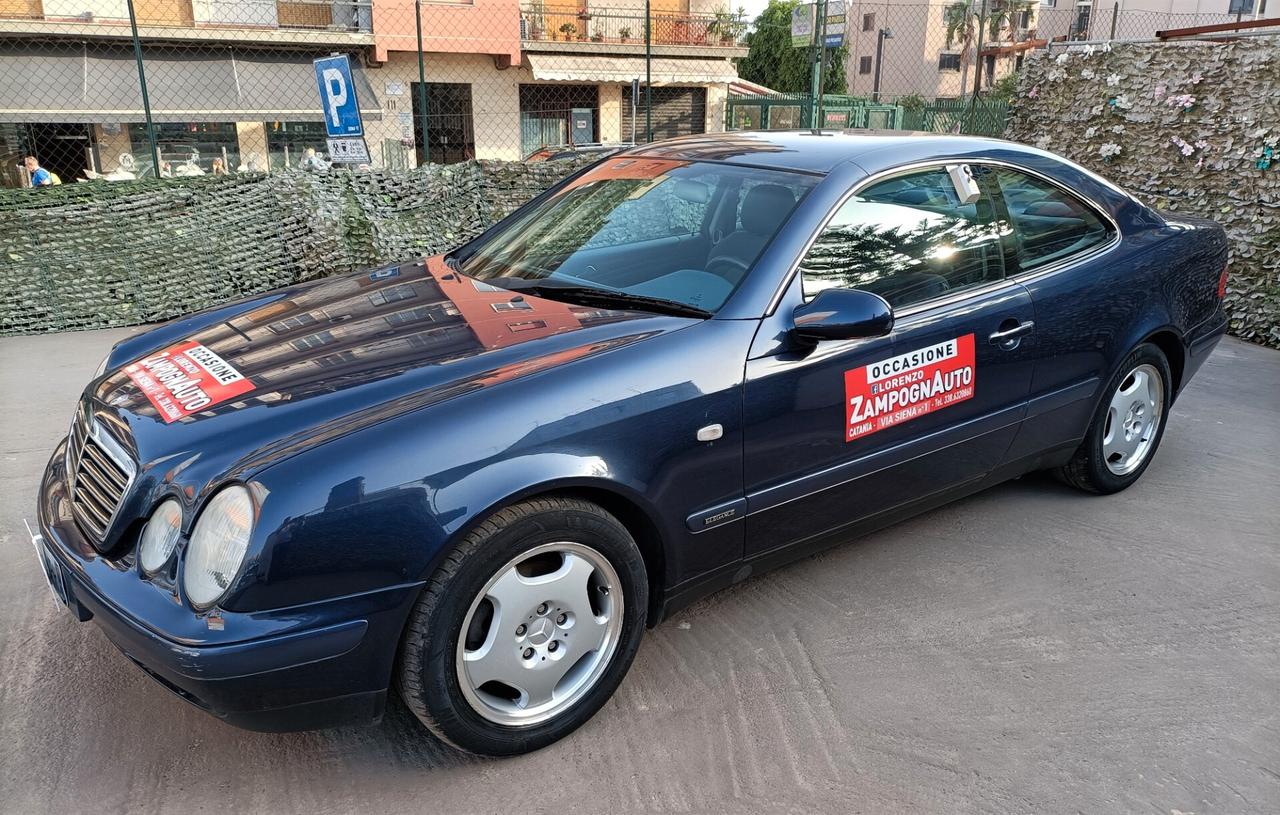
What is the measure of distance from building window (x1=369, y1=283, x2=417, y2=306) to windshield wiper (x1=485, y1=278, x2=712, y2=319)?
30cm

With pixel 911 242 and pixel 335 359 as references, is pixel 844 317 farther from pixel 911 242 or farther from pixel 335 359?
pixel 335 359

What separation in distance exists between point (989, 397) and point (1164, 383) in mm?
1382

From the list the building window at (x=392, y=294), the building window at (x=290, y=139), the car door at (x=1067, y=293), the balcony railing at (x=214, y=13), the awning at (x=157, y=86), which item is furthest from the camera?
the building window at (x=290, y=139)

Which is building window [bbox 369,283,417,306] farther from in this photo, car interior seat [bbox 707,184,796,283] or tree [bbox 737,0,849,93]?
tree [bbox 737,0,849,93]

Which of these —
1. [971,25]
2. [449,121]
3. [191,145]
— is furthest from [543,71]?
[971,25]

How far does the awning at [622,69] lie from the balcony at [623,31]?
23cm

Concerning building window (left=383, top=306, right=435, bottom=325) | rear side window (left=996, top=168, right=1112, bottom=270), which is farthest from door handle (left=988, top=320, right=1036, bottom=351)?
building window (left=383, top=306, right=435, bottom=325)

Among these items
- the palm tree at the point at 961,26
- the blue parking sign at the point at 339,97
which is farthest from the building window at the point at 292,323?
the palm tree at the point at 961,26

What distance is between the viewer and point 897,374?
319cm

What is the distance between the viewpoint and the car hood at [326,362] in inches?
95.3

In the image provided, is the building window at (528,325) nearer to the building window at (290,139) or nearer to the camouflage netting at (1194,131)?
the camouflage netting at (1194,131)

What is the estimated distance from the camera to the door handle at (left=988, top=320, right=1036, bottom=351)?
3.45 metres

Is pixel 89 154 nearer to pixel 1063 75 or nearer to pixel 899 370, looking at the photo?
pixel 1063 75

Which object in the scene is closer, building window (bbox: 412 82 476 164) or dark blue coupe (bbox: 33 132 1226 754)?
dark blue coupe (bbox: 33 132 1226 754)
